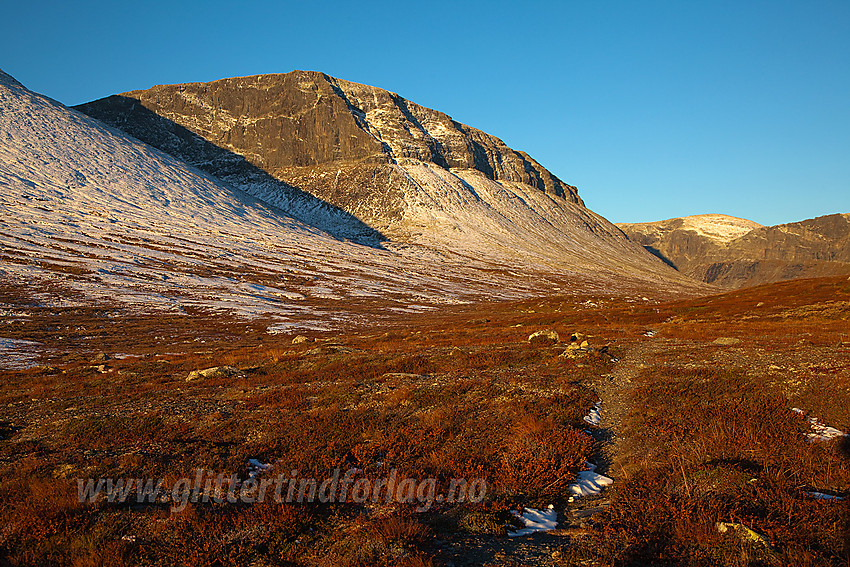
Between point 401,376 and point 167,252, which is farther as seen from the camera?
point 167,252

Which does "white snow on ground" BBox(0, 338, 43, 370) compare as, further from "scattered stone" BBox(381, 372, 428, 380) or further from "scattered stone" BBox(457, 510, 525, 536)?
"scattered stone" BBox(457, 510, 525, 536)

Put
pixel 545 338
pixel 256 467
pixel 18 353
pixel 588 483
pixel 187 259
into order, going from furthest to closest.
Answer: pixel 187 259 → pixel 18 353 → pixel 545 338 → pixel 256 467 → pixel 588 483

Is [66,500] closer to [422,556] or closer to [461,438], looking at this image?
[422,556]

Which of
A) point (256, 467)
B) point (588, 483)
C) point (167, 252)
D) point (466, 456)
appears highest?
point (588, 483)

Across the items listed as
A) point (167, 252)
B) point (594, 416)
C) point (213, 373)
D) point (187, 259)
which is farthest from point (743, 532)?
point (167, 252)

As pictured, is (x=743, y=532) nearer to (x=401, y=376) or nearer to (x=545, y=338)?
(x=401, y=376)

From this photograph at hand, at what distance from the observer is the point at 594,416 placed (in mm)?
13945

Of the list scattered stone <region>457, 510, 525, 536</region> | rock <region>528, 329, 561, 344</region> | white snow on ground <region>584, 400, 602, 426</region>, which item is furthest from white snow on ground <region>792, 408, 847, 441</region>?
rock <region>528, 329, 561, 344</region>

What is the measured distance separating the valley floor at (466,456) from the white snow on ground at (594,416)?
185 millimetres

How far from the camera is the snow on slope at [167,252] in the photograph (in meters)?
88.9

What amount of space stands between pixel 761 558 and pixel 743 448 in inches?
180

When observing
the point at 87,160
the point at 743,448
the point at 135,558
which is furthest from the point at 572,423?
the point at 87,160

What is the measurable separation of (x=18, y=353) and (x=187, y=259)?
86171 millimetres

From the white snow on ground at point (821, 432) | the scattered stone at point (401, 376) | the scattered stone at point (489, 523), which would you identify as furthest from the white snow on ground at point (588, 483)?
the scattered stone at point (401, 376)
